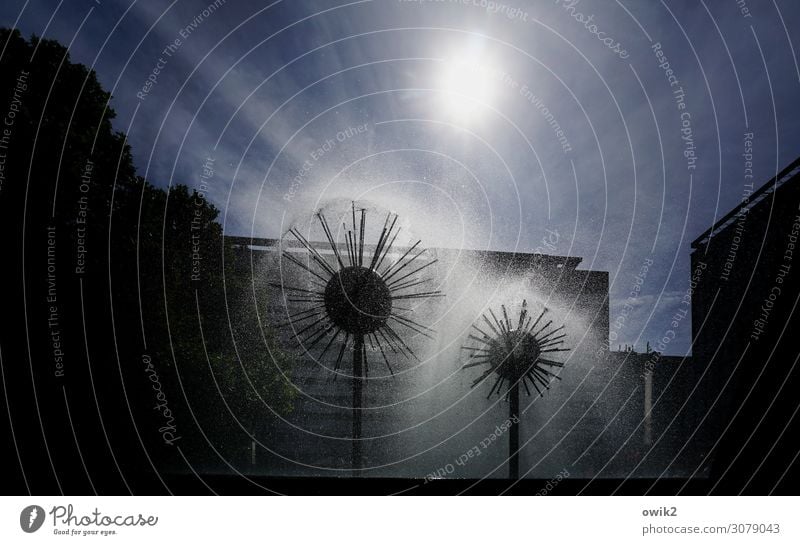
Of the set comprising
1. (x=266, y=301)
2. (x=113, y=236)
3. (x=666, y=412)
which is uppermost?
(x=113, y=236)

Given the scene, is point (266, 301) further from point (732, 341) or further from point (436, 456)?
point (732, 341)

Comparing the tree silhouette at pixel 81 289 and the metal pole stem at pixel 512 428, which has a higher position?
the tree silhouette at pixel 81 289

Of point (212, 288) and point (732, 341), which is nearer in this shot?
point (212, 288)

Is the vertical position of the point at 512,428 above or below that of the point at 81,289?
below

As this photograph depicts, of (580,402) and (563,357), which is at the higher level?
(563,357)

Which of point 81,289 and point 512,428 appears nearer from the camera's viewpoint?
point 81,289

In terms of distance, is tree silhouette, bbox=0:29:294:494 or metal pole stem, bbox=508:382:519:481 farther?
metal pole stem, bbox=508:382:519:481

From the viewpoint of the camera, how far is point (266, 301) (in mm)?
6047

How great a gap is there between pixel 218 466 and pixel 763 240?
26.2ft

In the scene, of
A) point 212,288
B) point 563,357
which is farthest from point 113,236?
point 563,357

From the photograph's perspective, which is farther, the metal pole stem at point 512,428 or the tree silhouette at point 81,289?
the metal pole stem at point 512,428

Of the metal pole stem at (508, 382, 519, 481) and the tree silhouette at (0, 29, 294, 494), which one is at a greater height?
the tree silhouette at (0, 29, 294, 494)
